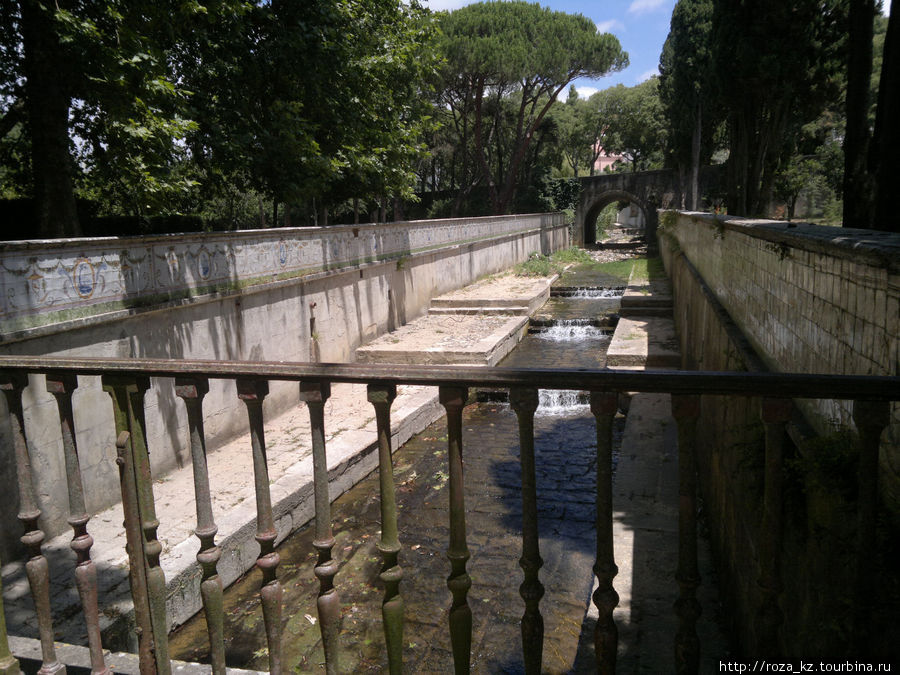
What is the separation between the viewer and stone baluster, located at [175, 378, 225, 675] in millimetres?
1746

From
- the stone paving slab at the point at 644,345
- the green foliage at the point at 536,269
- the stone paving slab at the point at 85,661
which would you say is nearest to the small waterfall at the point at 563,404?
the stone paving slab at the point at 644,345

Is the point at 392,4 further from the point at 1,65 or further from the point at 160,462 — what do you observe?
the point at 160,462

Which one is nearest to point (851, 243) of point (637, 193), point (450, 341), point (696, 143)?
point (450, 341)

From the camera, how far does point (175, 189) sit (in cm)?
749

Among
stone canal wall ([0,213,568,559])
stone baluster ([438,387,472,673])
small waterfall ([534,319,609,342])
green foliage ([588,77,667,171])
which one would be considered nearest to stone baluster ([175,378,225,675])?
stone baluster ([438,387,472,673])

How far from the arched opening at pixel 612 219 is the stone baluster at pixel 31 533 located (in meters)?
36.1

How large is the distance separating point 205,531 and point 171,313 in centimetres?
528

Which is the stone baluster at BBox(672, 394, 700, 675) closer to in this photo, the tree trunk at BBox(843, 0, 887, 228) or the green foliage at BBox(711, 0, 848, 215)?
the tree trunk at BBox(843, 0, 887, 228)

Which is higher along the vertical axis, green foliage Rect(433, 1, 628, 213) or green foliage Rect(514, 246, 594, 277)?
green foliage Rect(433, 1, 628, 213)

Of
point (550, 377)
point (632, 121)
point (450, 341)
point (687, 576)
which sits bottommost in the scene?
point (450, 341)

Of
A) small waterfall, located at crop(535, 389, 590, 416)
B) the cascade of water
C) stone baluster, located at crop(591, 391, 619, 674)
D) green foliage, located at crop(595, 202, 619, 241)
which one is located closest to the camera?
stone baluster, located at crop(591, 391, 619, 674)

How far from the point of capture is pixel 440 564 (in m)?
5.31

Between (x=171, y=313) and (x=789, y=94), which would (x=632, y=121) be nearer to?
(x=789, y=94)

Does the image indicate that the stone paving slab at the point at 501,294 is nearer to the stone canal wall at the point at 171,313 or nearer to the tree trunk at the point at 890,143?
the stone canal wall at the point at 171,313
